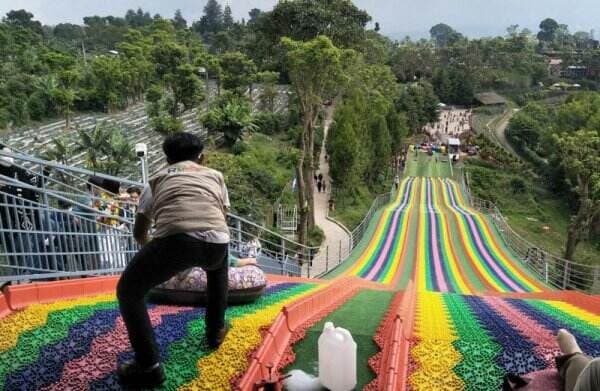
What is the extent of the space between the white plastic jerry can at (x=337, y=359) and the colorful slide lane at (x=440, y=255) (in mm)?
10973

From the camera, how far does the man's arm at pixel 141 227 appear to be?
9.78 ft

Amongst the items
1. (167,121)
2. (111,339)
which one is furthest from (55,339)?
(167,121)

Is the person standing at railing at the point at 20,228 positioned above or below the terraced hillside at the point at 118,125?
above

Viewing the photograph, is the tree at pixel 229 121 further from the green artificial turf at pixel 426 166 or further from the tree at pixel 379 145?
the green artificial turf at pixel 426 166

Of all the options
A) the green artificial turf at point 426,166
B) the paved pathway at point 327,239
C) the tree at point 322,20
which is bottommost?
the green artificial turf at point 426,166

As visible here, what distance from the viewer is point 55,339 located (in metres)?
3.33

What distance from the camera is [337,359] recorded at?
283 cm

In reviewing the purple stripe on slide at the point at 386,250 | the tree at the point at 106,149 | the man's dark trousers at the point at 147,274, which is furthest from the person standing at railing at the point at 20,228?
the tree at the point at 106,149

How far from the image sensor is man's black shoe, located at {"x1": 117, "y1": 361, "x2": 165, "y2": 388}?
280 centimetres

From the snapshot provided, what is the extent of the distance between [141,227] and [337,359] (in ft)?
4.34

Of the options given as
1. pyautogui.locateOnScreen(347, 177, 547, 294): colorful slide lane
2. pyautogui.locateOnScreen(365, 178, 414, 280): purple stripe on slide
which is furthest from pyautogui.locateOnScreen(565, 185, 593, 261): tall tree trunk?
pyautogui.locateOnScreen(365, 178, 414, 280): purple stripe on slide

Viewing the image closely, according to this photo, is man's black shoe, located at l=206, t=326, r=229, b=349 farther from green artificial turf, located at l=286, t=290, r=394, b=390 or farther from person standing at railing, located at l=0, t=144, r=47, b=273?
person standing at railing, located at l=0, t=144, r=47, b=273

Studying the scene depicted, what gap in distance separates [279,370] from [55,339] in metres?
1.43

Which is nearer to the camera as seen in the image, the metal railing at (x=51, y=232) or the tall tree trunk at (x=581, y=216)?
the metal railing at (x=51, y=232)
